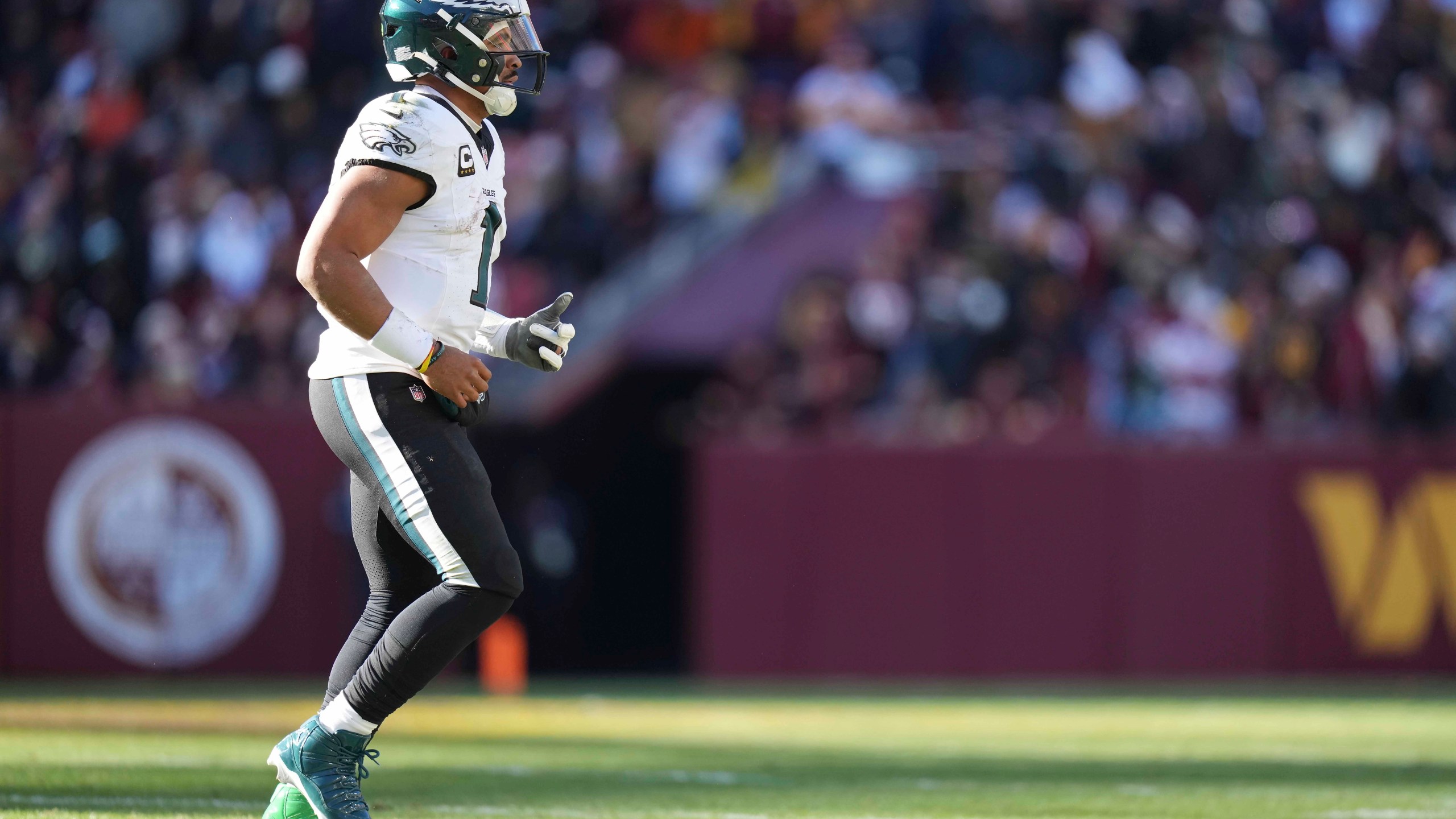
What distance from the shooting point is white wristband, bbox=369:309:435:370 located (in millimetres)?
4980

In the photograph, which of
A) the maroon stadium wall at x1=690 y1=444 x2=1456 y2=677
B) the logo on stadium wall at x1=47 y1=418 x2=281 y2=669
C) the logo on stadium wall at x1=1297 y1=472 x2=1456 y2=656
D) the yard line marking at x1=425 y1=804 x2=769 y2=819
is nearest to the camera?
the yard line marking at x1=425 y1=804 x2=769 y2=819

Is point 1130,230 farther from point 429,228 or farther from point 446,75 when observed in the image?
point 429,228

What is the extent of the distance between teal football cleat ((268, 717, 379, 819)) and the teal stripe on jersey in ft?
1.65

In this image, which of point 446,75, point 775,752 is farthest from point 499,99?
point 775,752

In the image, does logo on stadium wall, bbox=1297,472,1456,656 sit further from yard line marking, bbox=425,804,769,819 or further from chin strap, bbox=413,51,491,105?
chin strap, bbox=413,51,491,105

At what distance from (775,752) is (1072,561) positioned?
5431 millimetres

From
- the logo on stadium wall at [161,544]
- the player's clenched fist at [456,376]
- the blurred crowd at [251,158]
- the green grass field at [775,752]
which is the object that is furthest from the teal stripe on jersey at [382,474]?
the blurred crowd at [251,158]

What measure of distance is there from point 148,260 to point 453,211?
9.54m

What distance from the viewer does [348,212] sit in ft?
16.3

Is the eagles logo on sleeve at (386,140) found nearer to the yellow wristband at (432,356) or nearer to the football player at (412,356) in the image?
the football player at (412,356)

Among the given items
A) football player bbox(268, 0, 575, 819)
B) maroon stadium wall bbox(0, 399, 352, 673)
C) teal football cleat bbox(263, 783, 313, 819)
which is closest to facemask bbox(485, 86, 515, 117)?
football player bbox(268, 0, 575, 819)

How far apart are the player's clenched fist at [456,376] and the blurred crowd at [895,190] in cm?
878

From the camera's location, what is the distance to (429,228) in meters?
5.20

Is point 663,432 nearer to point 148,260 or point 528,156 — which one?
point 528,156
